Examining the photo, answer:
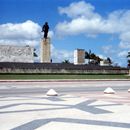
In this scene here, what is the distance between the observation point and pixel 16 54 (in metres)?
50.8

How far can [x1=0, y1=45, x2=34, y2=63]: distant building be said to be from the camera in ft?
163

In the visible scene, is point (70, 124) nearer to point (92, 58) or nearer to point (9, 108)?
point (9, 108)

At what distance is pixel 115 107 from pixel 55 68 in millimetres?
37139

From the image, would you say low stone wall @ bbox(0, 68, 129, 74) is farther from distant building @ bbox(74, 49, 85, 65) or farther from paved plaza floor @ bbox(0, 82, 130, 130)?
paved plaza floor @ bbox(0, 82, 130, 130)

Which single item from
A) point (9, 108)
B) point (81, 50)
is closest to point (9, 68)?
point (81, 50)

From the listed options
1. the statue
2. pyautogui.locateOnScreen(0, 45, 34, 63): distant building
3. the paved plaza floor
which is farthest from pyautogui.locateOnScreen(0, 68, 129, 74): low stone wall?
the paved plaza floor

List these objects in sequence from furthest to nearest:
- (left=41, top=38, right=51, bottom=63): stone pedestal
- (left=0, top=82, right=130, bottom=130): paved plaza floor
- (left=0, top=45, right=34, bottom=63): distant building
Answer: (left=41, top=38, right=51, bottom=63): stone pedestal, (left=0, top=45, right=34, bottom=63): distant building, (left=0, top=82, right=130, bottom=130): paved plaza floor

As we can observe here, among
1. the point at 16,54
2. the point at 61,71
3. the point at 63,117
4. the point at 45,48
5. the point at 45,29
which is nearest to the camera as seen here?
the point at 63,117

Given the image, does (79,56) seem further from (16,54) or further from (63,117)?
(63,117)

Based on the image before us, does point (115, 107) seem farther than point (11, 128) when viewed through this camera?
Yes

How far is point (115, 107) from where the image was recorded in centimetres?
1180

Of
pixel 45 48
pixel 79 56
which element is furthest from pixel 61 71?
pixel 79 56

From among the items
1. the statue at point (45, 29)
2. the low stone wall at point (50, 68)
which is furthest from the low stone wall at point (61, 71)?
the statue at point (45, 29)

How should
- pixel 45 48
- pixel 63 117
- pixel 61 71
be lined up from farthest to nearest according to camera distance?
pixel 45 48
pixel 61 71
pixel 63 117
